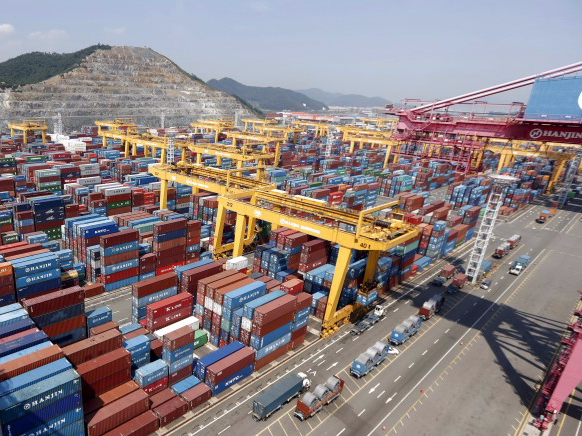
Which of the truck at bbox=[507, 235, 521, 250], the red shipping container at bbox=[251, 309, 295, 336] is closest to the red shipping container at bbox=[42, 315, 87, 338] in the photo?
the red shipping container at bbox=[251, 309, 295, 336]

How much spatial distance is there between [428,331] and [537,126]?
24820mm

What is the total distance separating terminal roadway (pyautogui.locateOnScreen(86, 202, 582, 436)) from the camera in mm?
28797

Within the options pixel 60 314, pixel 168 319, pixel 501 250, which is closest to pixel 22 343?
pixel 60 314

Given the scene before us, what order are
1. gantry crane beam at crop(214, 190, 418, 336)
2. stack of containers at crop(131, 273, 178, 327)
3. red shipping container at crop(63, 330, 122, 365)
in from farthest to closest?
gantry crane beam at crop(214, 190, 418, 336), stack of containers at crop(131, 273, 178, 327), red shipping container at crop(63, 330, 122, 365)

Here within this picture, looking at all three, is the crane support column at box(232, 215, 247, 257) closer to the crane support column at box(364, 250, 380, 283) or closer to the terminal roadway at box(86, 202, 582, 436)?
the terminal roadway at box(86, 202, 582, 436)

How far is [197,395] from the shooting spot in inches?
1142

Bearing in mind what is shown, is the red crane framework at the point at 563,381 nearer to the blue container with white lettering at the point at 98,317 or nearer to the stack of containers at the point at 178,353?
the stack of containers at the point at 178,353

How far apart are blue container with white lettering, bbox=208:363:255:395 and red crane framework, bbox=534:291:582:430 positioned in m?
24.3

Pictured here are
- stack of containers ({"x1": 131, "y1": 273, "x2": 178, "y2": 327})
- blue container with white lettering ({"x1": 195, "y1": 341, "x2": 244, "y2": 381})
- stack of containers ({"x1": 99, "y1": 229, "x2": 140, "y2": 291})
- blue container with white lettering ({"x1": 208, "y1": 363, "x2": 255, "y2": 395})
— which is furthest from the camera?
stack of containers ({"x1": 99, "y1": 229, "x2": 140, "y2": 291})

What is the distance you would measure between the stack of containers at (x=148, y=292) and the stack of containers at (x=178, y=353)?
8342mm

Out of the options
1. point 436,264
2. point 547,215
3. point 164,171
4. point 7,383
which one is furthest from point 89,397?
point 547,215

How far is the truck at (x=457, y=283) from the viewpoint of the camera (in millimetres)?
52375

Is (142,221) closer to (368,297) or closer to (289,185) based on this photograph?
(368,297)

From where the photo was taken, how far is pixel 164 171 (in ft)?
194
